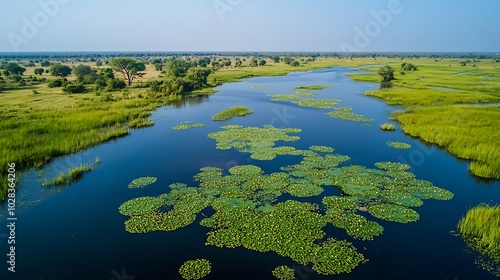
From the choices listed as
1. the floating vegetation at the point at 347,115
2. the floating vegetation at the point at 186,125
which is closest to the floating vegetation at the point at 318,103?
the floating vegetation at the point at 347,115

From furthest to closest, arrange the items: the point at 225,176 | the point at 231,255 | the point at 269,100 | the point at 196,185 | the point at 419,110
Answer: the point at 269,100 → the point at 419,110 → the point at 225,176 → the point at 196,185 → the point at 231,255

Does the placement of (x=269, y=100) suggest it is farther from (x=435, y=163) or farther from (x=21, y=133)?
(x=21, y=133)

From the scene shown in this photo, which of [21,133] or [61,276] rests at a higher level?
[21,133]

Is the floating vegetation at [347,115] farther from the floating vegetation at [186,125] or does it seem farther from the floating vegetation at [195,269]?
the floating vegetation at [195,269]

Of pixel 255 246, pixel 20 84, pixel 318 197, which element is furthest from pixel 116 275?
pixel 20 84

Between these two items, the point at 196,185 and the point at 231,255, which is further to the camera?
the point at 196,185

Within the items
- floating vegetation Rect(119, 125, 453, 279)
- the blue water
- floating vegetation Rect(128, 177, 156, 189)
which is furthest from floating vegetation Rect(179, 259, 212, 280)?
floating vegetation Rect(128, 177, 156, 189)
